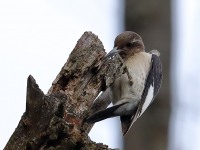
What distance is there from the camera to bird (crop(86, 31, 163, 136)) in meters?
4.83

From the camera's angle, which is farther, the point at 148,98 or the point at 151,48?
the point at 151,48

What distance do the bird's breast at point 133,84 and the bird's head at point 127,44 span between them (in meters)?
0.10

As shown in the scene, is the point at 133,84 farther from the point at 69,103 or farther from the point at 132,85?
the point at 69,103

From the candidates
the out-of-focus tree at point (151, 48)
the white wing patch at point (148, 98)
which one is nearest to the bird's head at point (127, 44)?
the white wing patch at point (148, 98)

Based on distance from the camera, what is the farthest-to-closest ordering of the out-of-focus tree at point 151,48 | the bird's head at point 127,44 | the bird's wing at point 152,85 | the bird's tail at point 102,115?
1. the out-of-focus tree at point 151,48
2. the bird's head at point 127,44
3. the bird's wing at point 152,85
4. the bird's tail at point 102,115

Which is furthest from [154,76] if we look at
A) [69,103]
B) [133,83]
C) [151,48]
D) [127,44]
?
[69,103]

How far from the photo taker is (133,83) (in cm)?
512

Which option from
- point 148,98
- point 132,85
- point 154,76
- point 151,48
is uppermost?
point 151,48

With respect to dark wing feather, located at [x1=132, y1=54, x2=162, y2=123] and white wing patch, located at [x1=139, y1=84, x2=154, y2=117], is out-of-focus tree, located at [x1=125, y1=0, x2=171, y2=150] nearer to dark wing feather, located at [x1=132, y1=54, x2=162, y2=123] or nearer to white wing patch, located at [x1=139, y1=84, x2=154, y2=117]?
dark wing feather, located at [x1=132, y1=54, x2=162, y2=123]

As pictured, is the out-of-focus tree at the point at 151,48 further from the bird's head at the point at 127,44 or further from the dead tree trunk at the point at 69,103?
the dead tree trunk at the point at 69,103

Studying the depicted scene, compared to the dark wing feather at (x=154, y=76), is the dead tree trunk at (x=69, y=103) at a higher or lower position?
lower

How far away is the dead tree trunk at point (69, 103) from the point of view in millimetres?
3402

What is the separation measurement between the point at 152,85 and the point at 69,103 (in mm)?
1568

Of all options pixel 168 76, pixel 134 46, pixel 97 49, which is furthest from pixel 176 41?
pixel 97 49
